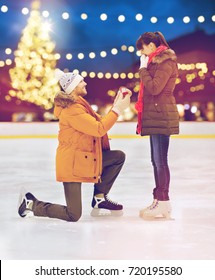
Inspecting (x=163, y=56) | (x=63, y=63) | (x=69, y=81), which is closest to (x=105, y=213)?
(x=69, y=81)

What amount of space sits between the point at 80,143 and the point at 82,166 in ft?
0.40

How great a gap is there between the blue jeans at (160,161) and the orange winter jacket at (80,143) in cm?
28

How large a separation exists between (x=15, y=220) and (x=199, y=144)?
5925mm

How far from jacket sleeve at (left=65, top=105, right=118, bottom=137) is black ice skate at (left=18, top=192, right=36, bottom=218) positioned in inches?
19.9

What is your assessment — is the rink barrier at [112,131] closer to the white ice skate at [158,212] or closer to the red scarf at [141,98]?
the white ice skate at [158,212]

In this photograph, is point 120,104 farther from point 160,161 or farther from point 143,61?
point 160,161

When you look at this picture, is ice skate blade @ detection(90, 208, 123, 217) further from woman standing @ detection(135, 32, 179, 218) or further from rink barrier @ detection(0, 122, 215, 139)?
rink barrier @ detection(0, 122, 215, 139)

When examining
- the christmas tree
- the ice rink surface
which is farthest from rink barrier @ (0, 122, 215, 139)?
the christmas tree

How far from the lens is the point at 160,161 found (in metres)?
3.63

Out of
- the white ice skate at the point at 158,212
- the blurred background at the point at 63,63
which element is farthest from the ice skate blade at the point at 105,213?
the blurred background at the point at 63,63

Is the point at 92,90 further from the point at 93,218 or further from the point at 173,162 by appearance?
the point at 93,218

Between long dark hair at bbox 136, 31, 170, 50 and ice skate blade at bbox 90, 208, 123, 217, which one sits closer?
long dark hair at bbox 136, 31, 170, 50

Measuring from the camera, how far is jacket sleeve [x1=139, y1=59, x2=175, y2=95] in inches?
137

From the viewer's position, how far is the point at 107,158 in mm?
3695
